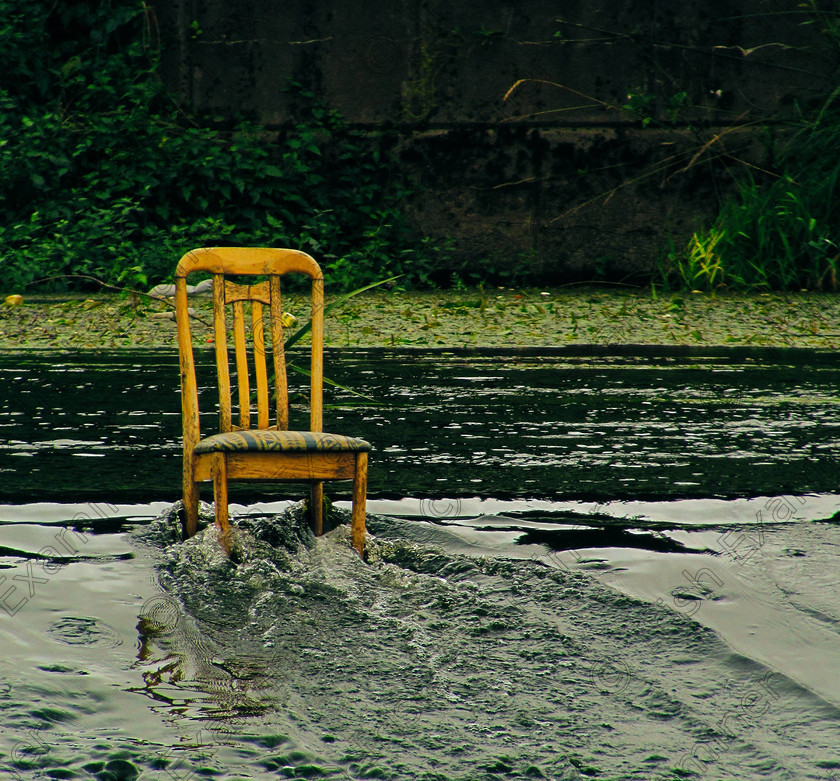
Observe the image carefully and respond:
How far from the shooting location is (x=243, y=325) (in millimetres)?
3625

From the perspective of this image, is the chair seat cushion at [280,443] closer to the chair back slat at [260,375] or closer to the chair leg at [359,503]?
the chair leg at [359,503]

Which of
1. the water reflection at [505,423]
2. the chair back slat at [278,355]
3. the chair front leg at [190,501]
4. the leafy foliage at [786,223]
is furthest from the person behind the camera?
the leafy foliage at [786,223]

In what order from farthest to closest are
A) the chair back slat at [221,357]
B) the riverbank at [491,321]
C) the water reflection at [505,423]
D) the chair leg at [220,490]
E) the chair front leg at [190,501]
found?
the riverbank at [491,321]
the water reflection at [505,423]
the chair back slat at [221,357]
the chair front leg at [190,501]
the chair leg at [220,490]

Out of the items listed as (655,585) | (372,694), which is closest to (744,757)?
(372,694)

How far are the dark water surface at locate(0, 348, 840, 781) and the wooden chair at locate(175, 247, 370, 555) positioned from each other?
206 millimetres

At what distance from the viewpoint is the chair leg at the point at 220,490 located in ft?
10.7

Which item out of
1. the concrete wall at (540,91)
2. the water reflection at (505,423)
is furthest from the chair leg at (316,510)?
the concrete wall at (540,91)

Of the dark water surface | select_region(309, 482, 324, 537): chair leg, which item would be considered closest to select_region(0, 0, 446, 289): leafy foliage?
the dark water surface

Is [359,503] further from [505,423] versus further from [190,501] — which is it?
[505,423]

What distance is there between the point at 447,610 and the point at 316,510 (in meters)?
0.82

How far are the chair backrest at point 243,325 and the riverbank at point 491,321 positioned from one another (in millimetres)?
3864

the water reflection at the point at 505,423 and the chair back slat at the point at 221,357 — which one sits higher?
the chair back slat at the point at 221,357

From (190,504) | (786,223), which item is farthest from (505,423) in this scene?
(786,223)

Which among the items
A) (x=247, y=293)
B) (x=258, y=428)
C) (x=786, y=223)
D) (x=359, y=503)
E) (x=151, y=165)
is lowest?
(x=359, y=503)
